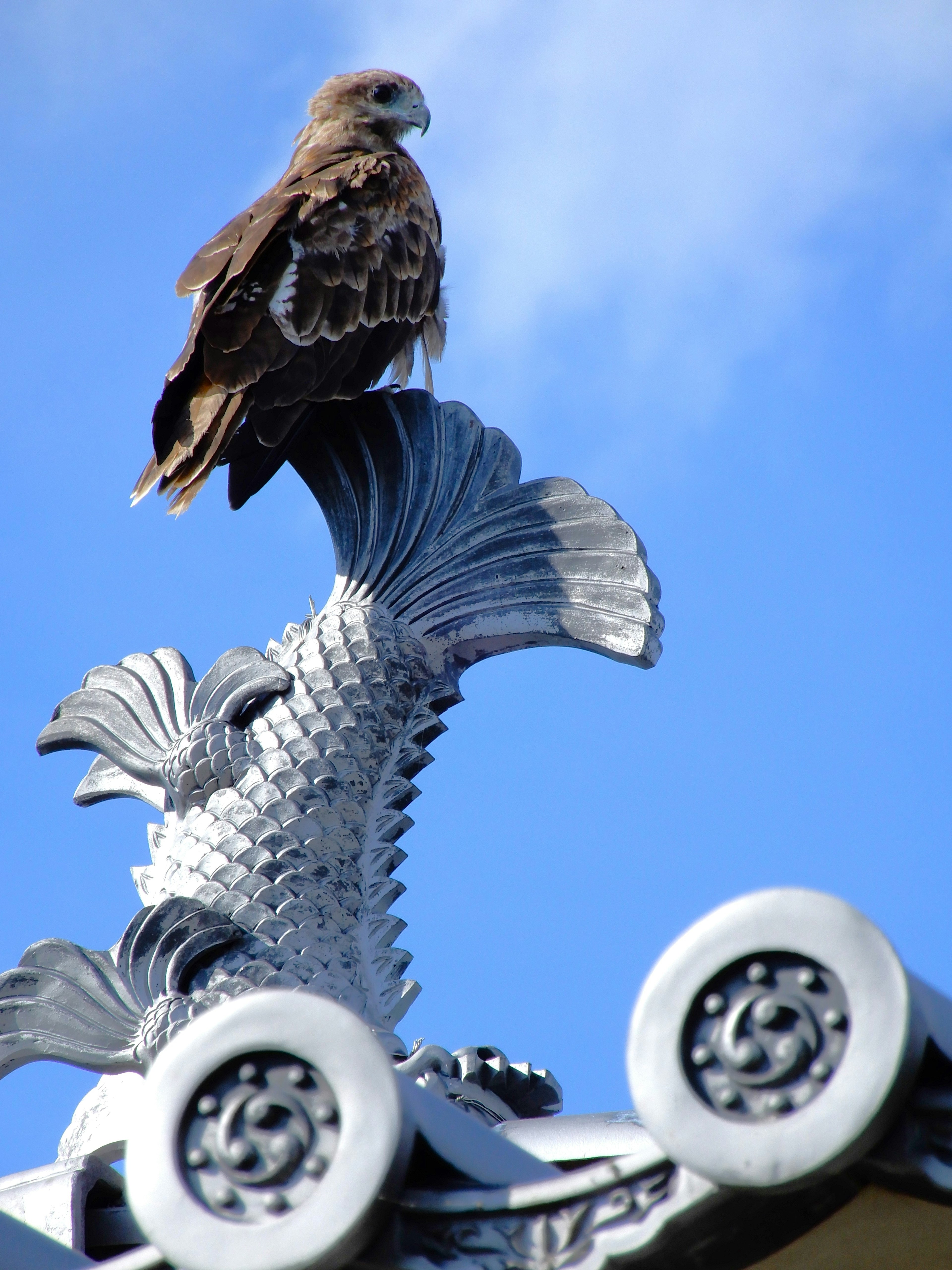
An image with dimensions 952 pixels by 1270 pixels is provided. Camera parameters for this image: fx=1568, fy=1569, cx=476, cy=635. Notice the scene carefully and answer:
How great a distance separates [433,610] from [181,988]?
1220 millimetres

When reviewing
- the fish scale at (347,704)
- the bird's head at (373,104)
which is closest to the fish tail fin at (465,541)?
the fish scale at (347,704)

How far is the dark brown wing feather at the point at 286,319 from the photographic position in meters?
3.91

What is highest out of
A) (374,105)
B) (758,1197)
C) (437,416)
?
(374,105)

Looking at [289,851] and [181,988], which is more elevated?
[289,851]

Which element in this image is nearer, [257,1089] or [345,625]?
[257,1089]

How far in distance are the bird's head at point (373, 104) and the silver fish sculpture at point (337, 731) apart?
1.20 metres

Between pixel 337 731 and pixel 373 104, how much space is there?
7.86ft

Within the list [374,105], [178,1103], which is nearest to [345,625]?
[374,105]

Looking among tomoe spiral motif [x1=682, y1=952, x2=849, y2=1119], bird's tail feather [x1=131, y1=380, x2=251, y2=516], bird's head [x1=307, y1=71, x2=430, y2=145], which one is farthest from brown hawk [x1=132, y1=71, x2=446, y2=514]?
tomoe spiral motif [x1=682, y1=952, x2=849, y2=1119]

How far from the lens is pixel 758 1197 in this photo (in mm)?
1187

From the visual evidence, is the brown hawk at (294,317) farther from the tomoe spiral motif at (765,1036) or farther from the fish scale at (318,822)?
the tomoe spiral motif at (765,1036)

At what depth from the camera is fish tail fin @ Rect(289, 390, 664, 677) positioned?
389 centimetres

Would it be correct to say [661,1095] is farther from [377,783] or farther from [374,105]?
[374,105]

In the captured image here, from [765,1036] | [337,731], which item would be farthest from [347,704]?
[765,1036]
